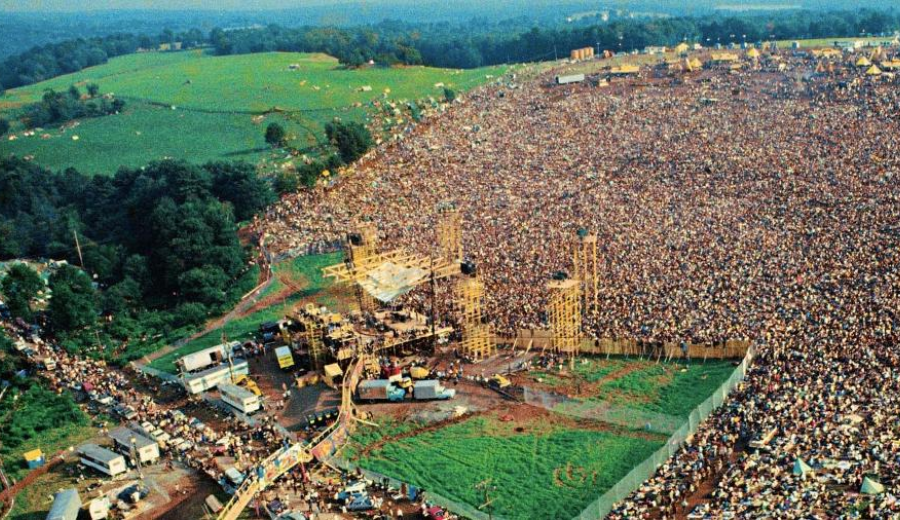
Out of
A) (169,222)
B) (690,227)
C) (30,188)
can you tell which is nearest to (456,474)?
(690,227)

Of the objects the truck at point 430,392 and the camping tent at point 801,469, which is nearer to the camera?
the camping tent at point 801,469

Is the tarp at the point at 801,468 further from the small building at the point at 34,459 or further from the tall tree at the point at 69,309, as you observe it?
the tall tree at the point at 69,309

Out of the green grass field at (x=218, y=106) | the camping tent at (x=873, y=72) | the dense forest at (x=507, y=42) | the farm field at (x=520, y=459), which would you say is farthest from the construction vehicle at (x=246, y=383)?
the dense forest at (x=507, y=42)

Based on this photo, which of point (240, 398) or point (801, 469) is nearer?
point (801, 469)

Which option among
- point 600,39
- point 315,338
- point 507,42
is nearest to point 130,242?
Result: point 315,338

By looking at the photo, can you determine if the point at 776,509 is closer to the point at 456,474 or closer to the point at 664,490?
the point at 664,490

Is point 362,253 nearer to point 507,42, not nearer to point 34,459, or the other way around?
point 34,459

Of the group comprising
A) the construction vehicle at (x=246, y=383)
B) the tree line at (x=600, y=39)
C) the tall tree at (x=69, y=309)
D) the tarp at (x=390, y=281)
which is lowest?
the construction vehicle at (x=246, y=383)

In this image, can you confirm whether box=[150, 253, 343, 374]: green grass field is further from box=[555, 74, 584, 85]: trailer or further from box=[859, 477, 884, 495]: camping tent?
box=[555, 74, 584, 85]: trailer
